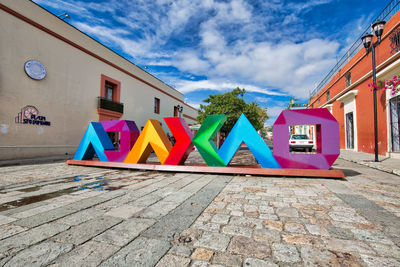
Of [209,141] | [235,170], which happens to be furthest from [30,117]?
[235,170]

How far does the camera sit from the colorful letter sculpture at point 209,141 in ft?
18.6

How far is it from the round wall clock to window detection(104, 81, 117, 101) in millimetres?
4447

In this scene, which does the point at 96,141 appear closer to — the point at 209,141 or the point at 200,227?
the point at 209,141

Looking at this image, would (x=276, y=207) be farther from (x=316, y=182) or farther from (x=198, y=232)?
(x=316, y=182)

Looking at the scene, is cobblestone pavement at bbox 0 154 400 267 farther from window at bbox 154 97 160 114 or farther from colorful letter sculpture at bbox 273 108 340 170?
window at bbox 154 97 160 114

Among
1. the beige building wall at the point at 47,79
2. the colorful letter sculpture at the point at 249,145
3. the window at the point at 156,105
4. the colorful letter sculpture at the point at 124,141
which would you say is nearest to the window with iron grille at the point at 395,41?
the colorful letter sculpture at the point at 249,145

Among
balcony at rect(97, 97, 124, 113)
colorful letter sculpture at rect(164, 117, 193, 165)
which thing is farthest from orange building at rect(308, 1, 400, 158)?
balcony at rect(97, 97, 124, 113)

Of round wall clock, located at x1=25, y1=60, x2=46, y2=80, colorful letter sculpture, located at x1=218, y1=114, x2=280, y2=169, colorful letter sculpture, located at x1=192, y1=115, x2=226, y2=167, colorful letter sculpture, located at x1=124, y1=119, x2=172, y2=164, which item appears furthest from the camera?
round wall clock, located at x1=25, y1=60, x2=46, y2=80

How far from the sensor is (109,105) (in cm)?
1328

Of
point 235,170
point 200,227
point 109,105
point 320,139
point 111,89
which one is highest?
point 111,89

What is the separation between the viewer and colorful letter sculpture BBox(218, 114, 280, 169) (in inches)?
206

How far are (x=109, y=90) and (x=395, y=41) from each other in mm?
16583

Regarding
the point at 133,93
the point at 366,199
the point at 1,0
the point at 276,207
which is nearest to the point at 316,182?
the point at 366,199

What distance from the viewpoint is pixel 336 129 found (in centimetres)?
474
